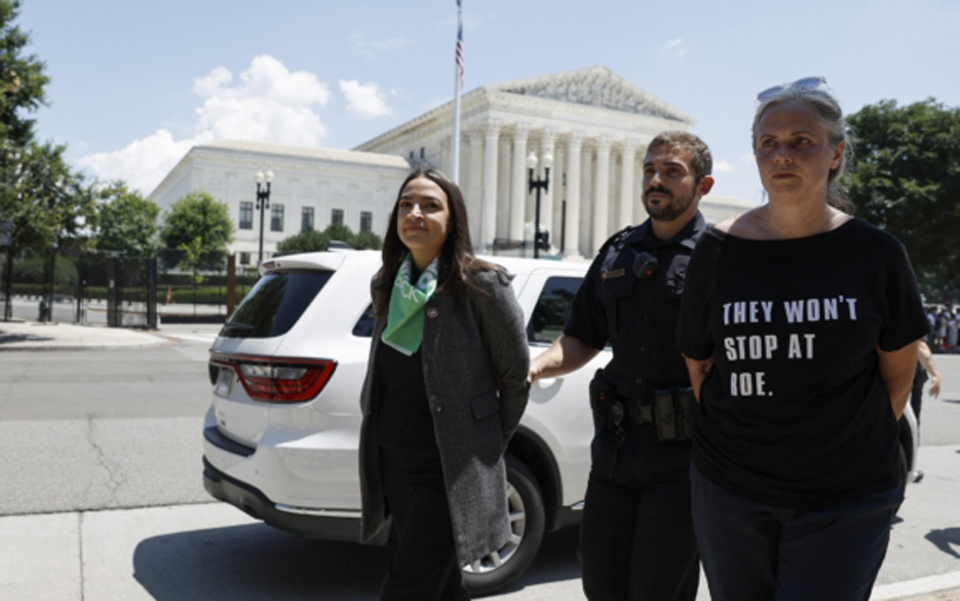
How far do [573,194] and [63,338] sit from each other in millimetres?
68049

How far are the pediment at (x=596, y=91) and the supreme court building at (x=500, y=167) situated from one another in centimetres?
11

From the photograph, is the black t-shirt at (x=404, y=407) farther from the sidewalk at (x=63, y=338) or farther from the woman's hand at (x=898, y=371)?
the sidewalk at (x=63, y=338)

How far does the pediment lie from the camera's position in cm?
8294

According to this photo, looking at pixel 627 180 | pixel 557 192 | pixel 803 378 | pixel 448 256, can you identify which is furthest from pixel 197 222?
pixel 803 378

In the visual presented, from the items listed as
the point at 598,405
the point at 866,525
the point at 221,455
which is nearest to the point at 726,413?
the point at 866,525

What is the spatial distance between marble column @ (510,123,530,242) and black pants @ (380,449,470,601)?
3096 inches

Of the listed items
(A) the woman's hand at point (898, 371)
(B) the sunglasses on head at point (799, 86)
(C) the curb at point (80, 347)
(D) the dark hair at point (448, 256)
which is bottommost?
(C) the curb at point (80, 347)

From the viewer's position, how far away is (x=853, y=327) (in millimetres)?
2100

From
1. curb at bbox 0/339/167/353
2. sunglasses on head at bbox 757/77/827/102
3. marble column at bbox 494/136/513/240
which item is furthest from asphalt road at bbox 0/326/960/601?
marble column at bbox 494/136/513/240

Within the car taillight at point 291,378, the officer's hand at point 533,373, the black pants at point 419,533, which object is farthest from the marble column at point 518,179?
the black pants at point 419,533

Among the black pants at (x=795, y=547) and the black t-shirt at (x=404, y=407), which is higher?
the black t-shirt at (x=404, y=407)

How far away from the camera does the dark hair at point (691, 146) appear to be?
3.22 m

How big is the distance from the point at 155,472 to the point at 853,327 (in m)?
6.69

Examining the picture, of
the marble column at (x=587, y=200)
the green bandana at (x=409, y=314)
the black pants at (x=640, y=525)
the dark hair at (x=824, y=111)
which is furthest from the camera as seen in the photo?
the marble column at (x=587, y=200)
